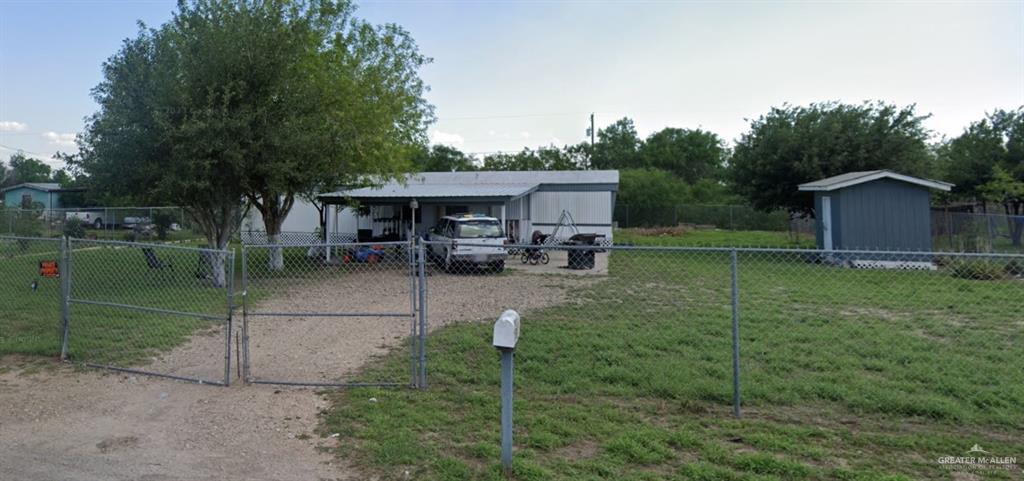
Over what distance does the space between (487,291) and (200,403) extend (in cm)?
684

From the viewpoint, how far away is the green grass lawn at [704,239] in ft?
83.4

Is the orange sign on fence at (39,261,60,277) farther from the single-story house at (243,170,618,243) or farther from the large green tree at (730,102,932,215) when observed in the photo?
the large green tree at (730,102,932,215)

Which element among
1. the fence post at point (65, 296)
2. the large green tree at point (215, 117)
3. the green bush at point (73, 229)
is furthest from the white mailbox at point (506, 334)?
the green bush at point (73, 229)

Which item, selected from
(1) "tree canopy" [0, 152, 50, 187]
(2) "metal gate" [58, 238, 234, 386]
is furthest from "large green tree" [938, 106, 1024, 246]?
(1) "tree canopy" [0, 152, 50, 187]

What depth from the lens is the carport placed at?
20.2 m

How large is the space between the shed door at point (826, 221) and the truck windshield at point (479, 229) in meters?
10.0

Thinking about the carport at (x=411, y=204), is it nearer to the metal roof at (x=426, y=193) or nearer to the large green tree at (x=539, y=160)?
the metal roof at (x=426, y=193)

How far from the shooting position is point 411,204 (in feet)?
67.7

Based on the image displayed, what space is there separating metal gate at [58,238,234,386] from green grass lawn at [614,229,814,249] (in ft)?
59.7

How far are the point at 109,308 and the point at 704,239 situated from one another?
82.9 feet

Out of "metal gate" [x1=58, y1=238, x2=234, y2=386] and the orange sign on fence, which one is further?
the orange sign on fence

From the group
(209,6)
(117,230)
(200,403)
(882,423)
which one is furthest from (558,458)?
(117,230)

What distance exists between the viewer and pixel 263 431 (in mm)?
4719

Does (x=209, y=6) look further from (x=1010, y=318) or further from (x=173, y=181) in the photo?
(x=1010, y=318)
